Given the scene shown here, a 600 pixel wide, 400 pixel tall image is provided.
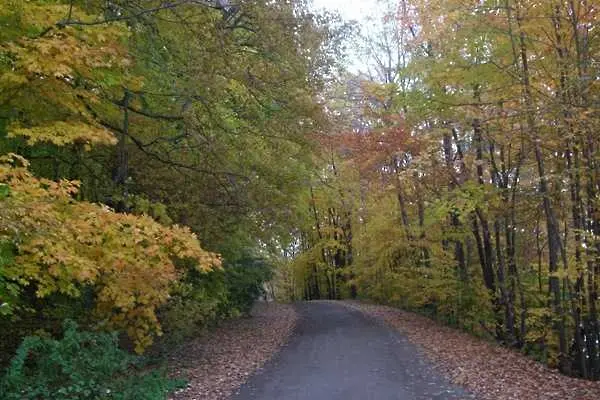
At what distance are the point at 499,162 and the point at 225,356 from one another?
8637 millimetres

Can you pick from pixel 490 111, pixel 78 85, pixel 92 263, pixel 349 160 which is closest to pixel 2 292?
pixel 92 263

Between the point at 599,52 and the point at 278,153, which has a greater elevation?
the point at 599,52

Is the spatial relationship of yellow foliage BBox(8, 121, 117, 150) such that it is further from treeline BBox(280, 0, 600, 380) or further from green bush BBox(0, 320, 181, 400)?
treeline BBox(280, 0, 600, 380)

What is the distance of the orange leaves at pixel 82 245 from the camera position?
5.45m

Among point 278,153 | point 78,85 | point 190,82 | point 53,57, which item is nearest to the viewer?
point 53,57

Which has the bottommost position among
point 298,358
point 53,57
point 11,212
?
point 298,358

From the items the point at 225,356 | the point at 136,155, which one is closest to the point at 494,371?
the point at 225,356

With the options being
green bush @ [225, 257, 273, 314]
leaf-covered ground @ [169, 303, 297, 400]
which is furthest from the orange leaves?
green bush @ [225, 257, 273, 314]

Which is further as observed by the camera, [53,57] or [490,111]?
[490,111]

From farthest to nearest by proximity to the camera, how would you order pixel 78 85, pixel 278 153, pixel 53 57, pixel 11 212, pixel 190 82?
pixel 278 153, pixel 190 82, pixel 78 85, pixel 53 57, pixel 11 212

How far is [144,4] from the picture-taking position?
31.5 feet

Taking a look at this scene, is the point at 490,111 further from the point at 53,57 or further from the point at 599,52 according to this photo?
the point at 53,57

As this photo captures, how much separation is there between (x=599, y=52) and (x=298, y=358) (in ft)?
28.2

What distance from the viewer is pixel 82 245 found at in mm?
6359
